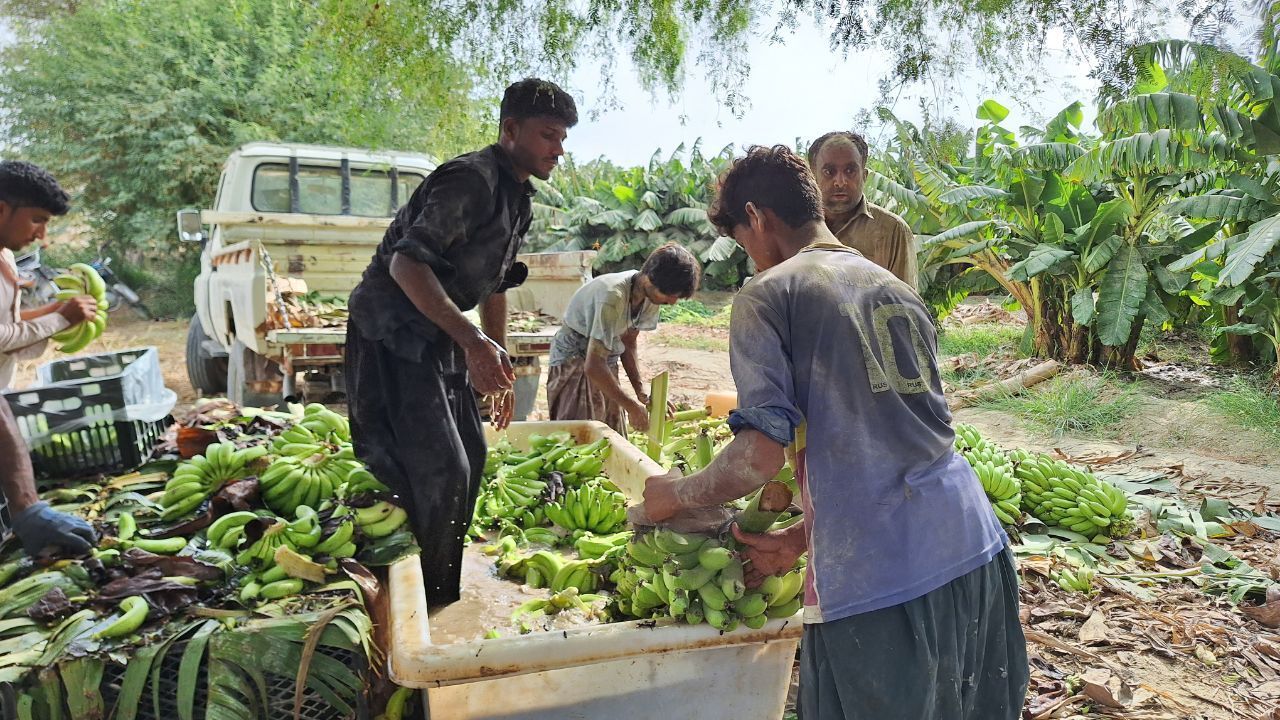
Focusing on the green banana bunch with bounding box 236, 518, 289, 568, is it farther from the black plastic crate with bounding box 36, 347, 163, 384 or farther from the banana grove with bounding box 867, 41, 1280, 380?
the banana grove with bounding box 867, 41, 1280, 380

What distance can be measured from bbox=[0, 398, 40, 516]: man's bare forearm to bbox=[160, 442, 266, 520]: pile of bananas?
473mm

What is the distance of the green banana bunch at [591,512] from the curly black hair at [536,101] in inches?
72.2

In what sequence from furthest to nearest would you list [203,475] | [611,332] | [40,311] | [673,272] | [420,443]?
1. [611,332]
2. [673,272]
3. [40,311]
4. [203,475]
5. [420,443]

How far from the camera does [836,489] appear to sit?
1.78 m

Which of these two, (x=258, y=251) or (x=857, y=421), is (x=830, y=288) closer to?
(x=857, y=421)

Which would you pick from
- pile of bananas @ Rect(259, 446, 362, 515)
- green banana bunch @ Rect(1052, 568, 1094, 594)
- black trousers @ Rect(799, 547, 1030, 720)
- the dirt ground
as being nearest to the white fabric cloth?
pile of bananas @ Rect(259, 446, 362, 515)

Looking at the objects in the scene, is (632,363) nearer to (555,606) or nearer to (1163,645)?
(555,606)

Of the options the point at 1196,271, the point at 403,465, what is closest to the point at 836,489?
the point at 403,465

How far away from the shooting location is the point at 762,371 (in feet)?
5.76

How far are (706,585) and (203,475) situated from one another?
2.29 m

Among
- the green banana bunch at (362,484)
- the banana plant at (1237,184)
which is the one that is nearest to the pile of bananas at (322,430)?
the green banana bunch at (362,484)

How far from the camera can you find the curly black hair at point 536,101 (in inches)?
113

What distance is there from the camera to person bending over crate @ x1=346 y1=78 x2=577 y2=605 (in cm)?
278

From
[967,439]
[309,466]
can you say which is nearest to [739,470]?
[309,466]
